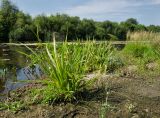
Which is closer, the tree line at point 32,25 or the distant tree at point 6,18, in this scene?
the tree line at point 32,25

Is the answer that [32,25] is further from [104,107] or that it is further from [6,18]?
[104,107]

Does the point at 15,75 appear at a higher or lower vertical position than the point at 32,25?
lower

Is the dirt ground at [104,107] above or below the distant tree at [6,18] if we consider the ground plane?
below

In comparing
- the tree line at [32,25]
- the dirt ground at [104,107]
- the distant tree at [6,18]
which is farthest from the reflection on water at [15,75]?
the distant tree at [6,18]

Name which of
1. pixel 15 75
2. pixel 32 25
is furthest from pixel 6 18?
pixel 15 75

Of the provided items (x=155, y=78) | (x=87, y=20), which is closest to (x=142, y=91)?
(x=155, y=78)

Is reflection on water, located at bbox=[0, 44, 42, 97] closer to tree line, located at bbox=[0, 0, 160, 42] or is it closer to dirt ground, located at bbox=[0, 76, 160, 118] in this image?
dirt ground, located at bbox=[0, 76, 160, 118]

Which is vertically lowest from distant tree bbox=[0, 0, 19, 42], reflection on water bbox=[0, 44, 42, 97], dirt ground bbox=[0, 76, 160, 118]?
reflection on water bbox=[0, 44, 42, 97]

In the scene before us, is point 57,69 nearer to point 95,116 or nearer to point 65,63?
point 65,63

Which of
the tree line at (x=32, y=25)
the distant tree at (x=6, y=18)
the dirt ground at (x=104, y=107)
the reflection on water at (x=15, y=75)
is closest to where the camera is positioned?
the dirt ground at (x=104, y=107)

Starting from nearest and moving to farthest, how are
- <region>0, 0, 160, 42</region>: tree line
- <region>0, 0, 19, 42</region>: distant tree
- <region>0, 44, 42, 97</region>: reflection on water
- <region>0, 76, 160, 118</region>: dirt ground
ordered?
<region>0, 76, 160, 118</region>: dirt ground < <region>0, 44, 42, 97</region>: reflection on water < <region>0, 0, 160, 42</region>: tree line < <region>0, 0, 19, 42</region>: distant tree

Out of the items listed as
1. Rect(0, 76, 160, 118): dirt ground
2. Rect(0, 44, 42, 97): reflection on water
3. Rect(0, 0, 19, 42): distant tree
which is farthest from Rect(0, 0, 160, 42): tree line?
Rect(0, 76, 160, 118): dirt ground

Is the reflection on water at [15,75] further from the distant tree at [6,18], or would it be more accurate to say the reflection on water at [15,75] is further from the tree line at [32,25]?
the distant tree at [6,18]

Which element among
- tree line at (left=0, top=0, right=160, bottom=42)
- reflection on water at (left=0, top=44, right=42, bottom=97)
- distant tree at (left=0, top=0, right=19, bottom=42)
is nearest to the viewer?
reflection on water at (left=0, top=44, right=42, bottom=97)
